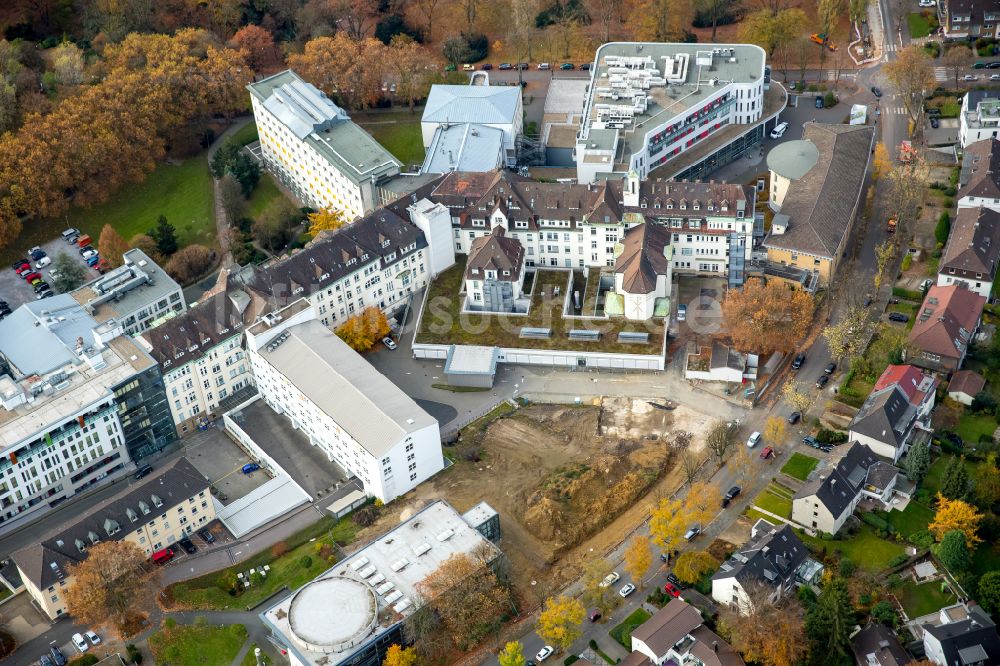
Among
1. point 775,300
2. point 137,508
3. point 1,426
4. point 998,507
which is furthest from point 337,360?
point 998,507

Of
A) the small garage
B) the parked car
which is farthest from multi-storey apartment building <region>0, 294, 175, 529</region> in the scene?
the parked car

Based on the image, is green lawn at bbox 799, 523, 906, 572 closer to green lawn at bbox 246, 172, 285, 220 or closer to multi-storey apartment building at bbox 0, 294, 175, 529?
multi-storey apartment building at bbox 0, 294, 175, 529

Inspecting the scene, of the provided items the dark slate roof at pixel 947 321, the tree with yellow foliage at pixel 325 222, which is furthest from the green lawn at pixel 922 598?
the tree with yellow foliage at pixel 325 222

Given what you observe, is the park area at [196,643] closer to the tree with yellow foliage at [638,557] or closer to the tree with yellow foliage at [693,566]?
the tree with yellow foliage at [638,557]

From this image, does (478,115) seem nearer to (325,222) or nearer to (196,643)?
(325,222)

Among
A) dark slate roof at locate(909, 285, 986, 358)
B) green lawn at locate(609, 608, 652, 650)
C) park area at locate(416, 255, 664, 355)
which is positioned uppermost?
dark slate roof at locate(909, 285, 986, 358)

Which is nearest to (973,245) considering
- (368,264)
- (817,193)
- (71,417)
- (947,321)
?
(947,321)

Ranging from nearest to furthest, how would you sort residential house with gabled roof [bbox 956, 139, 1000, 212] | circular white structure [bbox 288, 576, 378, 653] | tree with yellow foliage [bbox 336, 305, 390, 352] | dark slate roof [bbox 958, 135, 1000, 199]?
circular white structure [bbox 288, 576, 378, 653] → tree with yellow foliage [bbox 336, 305, 390, 352] → residential house with gabled roof [bbox 956, 139, 1000, 212] → dark slate roof [bbox 958, 135, 1000, 199]
